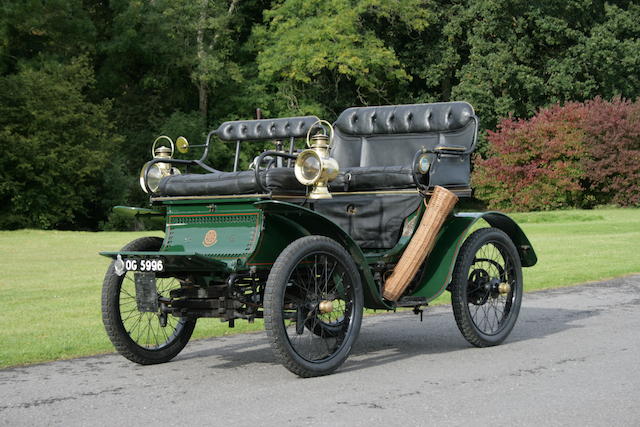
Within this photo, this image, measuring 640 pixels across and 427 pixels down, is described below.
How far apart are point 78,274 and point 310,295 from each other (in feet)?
29.8

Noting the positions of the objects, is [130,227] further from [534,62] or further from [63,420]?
[63,420]

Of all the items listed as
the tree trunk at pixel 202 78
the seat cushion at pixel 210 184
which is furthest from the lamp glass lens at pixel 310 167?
the tree trunk at pixel 202 78

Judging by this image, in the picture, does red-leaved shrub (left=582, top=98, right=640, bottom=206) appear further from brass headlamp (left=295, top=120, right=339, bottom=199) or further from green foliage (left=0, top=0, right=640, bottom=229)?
brass headlamp (left=295, top=120, right=339, bottom=199)

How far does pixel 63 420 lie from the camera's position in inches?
196

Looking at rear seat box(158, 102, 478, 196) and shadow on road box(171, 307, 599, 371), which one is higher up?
rear seat box(158, 102, 478, 196)

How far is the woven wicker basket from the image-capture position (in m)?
6.89

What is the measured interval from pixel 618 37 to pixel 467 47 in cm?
672

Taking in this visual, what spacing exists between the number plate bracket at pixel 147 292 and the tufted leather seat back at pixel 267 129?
2.26 metres

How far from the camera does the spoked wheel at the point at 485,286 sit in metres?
7.16

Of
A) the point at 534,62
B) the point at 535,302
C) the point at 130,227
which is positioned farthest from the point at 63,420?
the point at 534,62

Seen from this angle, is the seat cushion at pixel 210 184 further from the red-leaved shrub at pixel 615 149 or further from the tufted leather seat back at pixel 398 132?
the red-leaved shrub at pixel 615 149

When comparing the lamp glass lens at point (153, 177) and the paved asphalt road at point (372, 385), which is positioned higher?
the lamp glass lens at point (153, 177)

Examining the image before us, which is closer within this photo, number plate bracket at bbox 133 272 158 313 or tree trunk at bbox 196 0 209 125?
number plate bracket at bbox 133 272 158 313

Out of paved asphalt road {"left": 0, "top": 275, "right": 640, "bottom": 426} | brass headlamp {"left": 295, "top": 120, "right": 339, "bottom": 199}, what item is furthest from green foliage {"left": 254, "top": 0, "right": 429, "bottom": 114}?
brass headlamp {"left": 295, "top": 120, "right": 339, "bottom": 199}
